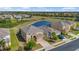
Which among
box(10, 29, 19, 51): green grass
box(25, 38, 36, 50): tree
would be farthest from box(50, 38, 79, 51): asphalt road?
box(10, 29, 19, 51): green grass

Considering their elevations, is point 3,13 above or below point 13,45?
above

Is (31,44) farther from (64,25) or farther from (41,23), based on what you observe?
(64,25)

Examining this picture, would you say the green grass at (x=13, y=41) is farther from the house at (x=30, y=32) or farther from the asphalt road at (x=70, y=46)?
the asphalt road at (x=70, y=46)

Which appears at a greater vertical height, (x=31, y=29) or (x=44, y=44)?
(x=31, y=29)

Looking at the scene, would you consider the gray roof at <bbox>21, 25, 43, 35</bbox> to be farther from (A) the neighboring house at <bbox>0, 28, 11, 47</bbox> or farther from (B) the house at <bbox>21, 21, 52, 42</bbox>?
(A) the neighboring house at <bbox>0, 28, 11, 47</bbox>

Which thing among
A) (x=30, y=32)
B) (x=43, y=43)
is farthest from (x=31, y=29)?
(x=43, y=43)
